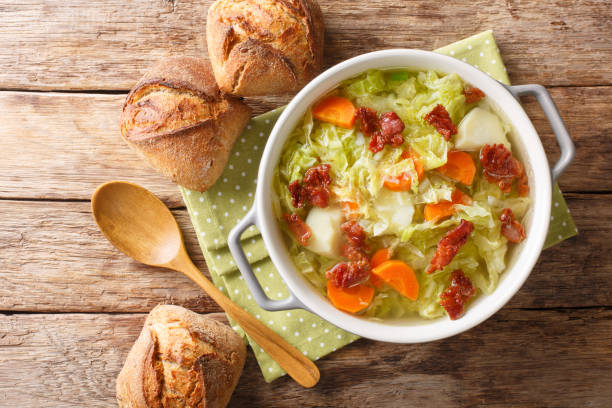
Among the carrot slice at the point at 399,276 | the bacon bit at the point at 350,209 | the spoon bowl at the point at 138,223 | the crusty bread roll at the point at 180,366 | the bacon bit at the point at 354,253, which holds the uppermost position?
the bacon bit at the point at 350,209

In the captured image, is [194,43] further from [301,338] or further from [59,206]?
[301,338]

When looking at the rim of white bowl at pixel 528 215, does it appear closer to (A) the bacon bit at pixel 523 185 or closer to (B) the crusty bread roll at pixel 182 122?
(A) the bacon bit at pixel 523 185

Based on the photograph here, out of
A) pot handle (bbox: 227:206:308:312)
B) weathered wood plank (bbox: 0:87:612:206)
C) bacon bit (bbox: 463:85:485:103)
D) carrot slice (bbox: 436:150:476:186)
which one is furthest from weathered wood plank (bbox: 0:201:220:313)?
bacon bit (bbox: 463:85:485:103)

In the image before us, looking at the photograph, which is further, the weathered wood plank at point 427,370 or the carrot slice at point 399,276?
the weathered wood plank at point 427,370

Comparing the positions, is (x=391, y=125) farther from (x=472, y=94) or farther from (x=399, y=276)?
(x=399, y=276)

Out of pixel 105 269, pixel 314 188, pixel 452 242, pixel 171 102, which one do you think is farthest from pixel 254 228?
pixel 452 242

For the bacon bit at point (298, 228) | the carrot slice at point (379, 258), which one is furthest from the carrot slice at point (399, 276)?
the bacon bit at point (298, 228)

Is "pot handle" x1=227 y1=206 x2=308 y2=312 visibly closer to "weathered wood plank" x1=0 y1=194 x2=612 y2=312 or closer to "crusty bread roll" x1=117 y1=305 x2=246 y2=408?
"crusty bread roll" x1=117 y1=305 x2=246 y2=408
